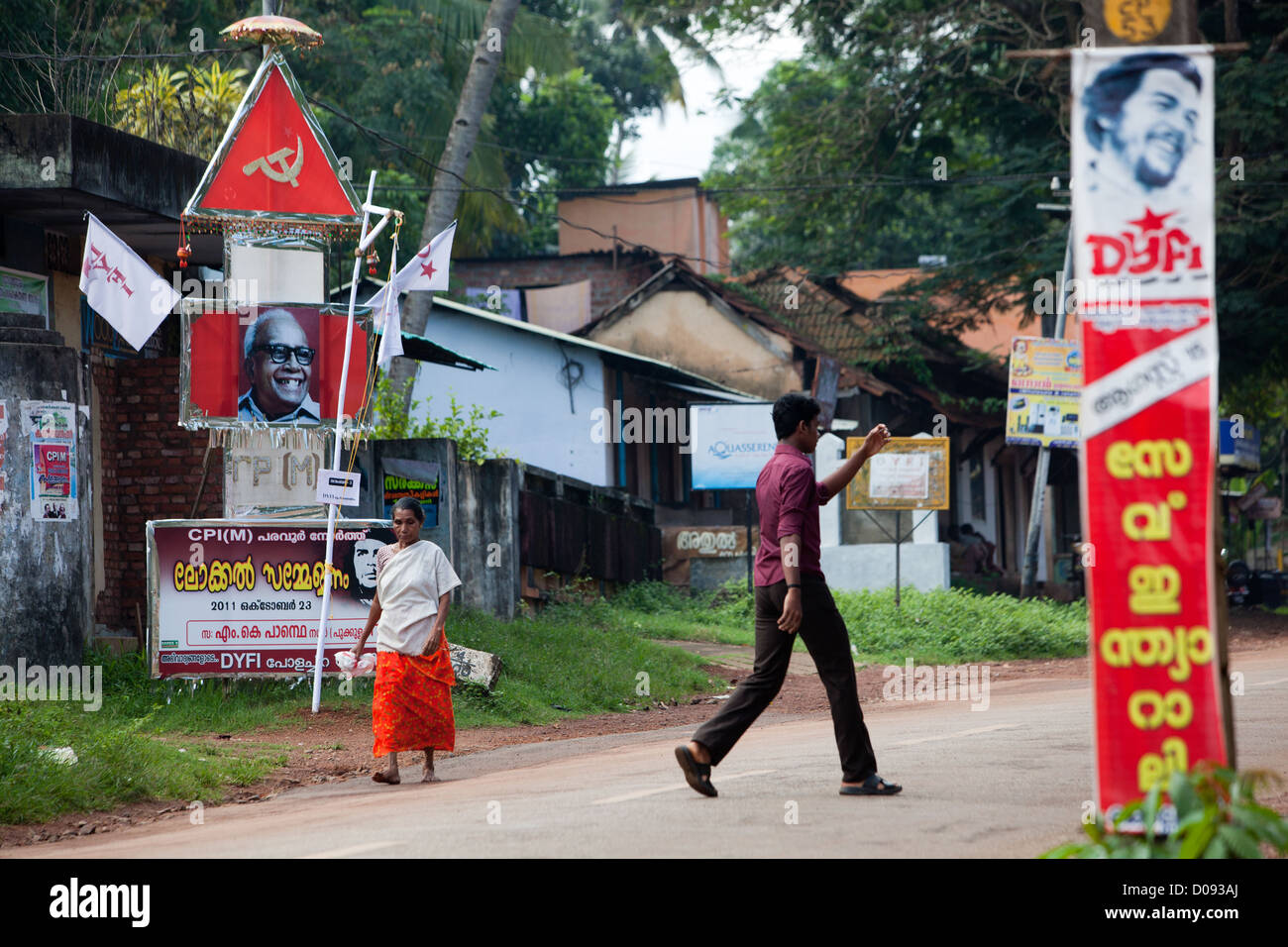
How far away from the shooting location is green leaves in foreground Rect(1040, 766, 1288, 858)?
16.3 ft

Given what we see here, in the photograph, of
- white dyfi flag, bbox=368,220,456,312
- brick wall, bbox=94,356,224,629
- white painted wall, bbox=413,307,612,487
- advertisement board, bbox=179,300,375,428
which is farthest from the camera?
white painted wall, bbox=413,307,612,487

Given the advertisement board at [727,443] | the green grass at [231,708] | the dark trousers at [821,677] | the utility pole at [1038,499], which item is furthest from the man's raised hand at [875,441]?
the utility pole at [1038,499]

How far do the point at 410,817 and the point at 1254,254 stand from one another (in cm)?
2119

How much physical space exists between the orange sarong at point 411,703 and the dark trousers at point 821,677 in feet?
8.79

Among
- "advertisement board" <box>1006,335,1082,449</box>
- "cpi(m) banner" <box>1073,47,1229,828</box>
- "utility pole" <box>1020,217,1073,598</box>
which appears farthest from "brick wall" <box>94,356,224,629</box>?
"utility pole" <box>1020,217,1073,598</box>

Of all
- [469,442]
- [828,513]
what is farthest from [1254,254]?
[469,442]

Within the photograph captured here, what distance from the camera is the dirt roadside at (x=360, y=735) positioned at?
9.12 m

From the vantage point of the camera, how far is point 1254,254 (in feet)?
82.6

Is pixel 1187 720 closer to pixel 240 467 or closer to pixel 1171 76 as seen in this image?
pixel 1171 76

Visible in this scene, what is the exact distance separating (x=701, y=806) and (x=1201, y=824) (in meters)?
2.97

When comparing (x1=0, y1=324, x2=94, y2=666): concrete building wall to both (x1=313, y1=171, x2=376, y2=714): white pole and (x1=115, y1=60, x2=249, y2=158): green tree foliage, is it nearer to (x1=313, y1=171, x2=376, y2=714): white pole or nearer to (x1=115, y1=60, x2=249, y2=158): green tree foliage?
(x1=313, y1=171, x2=376, y2=714): white pole

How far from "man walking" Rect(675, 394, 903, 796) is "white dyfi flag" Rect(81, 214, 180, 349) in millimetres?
6971

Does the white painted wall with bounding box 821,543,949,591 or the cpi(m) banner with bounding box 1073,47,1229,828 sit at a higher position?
the cpi(m) banner with bounding box 1073,47,1229,828

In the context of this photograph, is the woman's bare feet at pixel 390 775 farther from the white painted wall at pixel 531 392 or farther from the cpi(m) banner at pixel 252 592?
the white painted wall at pixel 531 392
